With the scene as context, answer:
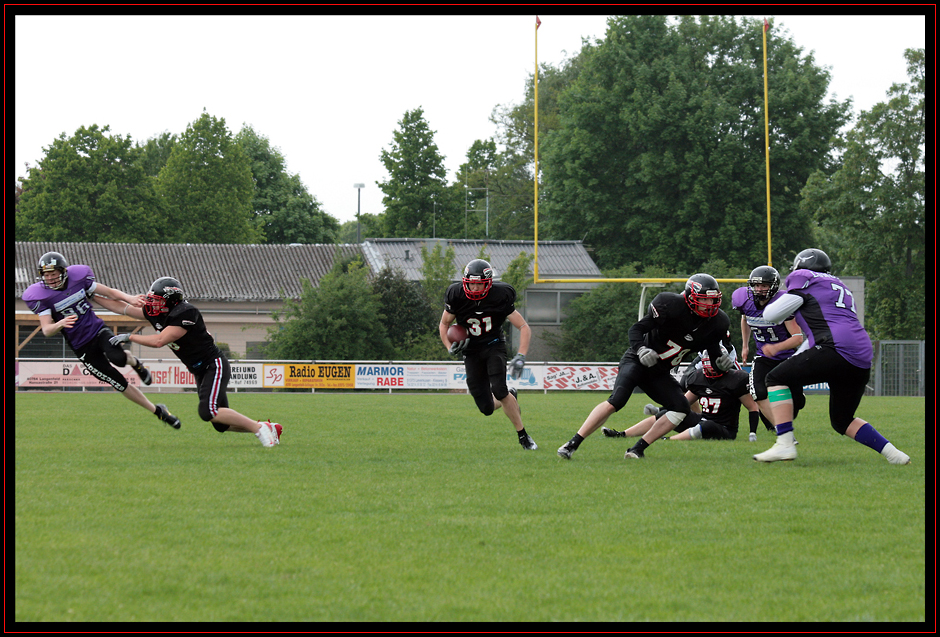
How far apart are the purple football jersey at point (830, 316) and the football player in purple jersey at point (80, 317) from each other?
691 cm

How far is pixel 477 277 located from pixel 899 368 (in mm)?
26096

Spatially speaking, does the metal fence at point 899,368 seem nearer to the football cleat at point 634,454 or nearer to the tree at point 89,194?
the football cleat at point 634,454

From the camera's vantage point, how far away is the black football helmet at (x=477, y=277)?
9.67m

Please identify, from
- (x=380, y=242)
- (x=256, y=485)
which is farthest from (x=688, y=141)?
(x=256, y=485)

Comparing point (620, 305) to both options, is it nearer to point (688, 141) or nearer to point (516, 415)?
point (688, 141)

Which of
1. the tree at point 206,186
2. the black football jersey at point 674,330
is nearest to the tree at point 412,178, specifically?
the tree at point 206,186

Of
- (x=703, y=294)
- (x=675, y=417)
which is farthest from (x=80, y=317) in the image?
(x=703, y=294)

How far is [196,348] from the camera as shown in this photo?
9.96m

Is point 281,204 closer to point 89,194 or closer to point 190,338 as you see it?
point 89,194

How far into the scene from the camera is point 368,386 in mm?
29359

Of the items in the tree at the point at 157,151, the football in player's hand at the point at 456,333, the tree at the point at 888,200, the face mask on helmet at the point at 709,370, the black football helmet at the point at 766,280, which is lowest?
the face mask on helmet at the point at 709,370

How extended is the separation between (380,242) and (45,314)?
34.8 m

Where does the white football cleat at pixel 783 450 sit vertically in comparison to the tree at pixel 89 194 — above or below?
below

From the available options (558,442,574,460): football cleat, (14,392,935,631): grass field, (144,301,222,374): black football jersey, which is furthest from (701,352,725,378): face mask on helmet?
(144,301,222,374): black football jersey
